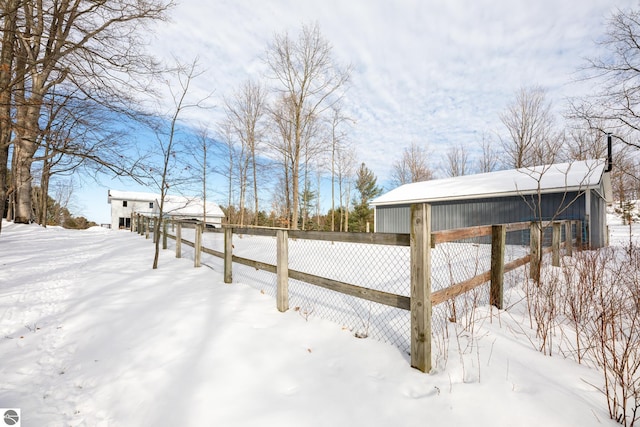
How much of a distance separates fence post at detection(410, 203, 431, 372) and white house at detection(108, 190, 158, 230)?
40162mm

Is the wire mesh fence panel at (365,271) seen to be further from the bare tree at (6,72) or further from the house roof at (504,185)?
the house roof at (504,185)

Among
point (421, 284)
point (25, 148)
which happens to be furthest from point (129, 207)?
point (421, 284)

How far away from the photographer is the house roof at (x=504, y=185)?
487 inches

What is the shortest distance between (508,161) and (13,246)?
32.3 m

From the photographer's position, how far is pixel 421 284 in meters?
2.40

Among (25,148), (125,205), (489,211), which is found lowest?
(489,211)

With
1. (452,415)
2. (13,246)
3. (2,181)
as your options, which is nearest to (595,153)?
(452,415)

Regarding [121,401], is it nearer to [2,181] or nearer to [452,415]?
[452,415]

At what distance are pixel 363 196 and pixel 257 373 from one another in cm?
3506

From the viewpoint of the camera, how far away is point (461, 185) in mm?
17031

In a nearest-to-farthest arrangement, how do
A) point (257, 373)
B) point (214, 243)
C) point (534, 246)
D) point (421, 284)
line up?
point (421, 284), point (257, 373), point (534, 246), point (214, 243)

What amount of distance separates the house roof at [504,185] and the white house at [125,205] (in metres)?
33.3

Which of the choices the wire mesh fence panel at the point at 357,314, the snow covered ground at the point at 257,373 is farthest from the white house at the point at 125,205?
the wire mesh fence panel at the point at 357,314

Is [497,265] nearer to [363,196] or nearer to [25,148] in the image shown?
[25,148]
